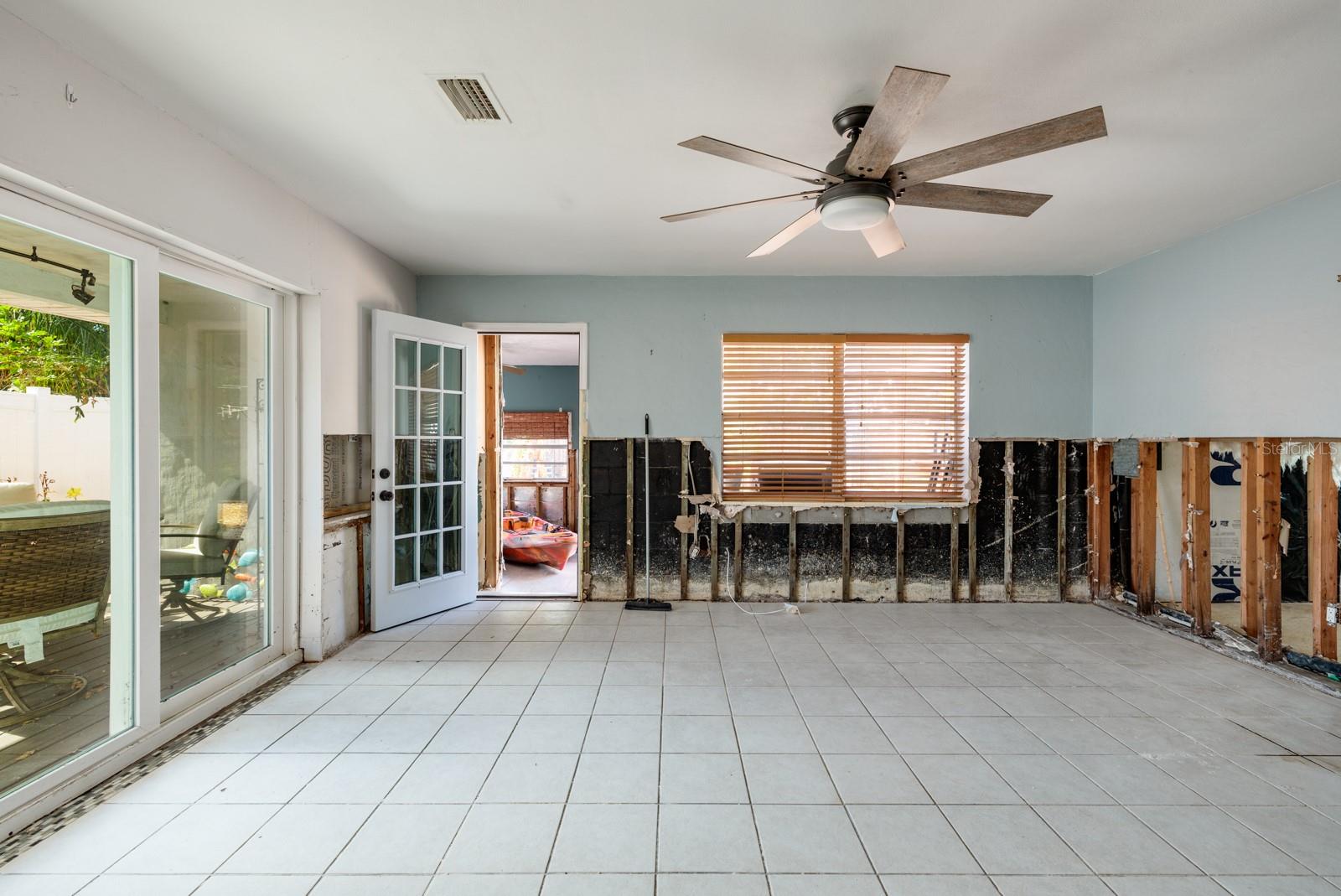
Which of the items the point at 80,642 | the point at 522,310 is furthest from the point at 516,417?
the point at 80,642

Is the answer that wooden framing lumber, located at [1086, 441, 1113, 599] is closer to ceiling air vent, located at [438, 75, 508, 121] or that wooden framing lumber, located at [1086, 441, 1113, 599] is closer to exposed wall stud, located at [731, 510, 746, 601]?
exposed wall stud, located at [731, 510, 746, 601]

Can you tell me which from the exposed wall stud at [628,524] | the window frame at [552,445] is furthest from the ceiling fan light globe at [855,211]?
the window frame at [552,445]

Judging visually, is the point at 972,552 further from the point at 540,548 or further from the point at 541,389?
the point at 541,389

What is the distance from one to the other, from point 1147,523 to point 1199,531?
0.44 m

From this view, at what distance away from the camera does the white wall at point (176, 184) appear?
1.85 meters

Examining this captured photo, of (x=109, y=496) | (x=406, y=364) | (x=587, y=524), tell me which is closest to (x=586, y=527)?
(x=587, y=524)

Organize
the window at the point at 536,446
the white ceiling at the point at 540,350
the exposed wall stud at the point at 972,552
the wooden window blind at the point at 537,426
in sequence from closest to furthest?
1. the exposed wall stud at the point at 972,552
2. the white ceiling at the point at 540,350
3. the window at the point at 536,446
4. the wooden window blind at the point at 537,426

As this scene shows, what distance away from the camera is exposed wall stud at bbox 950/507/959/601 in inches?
183

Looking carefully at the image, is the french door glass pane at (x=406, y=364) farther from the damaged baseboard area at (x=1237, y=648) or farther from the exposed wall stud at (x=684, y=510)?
the damaged baseboard area at (x=1237, y=648)

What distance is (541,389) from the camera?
8.87 meters

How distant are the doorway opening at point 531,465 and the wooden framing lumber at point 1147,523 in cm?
413

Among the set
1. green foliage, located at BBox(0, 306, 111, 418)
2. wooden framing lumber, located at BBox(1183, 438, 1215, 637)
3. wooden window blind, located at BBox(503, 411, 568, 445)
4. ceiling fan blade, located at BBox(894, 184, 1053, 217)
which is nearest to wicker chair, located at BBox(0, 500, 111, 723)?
green foliage, located at BBox(0, 306, 111, 418)

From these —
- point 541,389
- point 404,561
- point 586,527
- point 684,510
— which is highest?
point 541,389

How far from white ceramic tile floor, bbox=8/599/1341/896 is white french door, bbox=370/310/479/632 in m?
0.67
